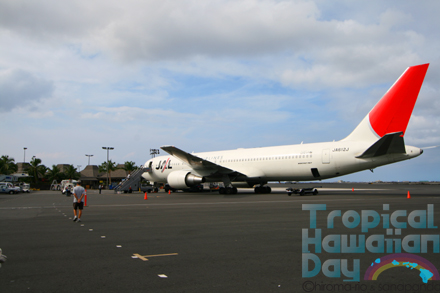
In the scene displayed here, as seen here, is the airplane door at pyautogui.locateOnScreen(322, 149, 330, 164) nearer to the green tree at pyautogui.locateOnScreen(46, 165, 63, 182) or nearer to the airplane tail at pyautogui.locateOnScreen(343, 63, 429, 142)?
the airplane tail at pyautogui.locateOnScreen(343, 63, 429, 142)

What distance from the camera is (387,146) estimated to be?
21.5 metres

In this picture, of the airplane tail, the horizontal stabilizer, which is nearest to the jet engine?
the horizontal stabilizer

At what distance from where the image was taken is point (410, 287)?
14.6ft

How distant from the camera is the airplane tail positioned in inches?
864

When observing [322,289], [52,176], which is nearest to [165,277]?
[322,289]

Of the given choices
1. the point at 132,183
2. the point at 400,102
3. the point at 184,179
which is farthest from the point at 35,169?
the point at 400,102

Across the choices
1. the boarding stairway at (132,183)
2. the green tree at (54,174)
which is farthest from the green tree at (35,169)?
the boarding stairway at (132,183)

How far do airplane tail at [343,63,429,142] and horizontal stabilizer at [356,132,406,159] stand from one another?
822 millimetres

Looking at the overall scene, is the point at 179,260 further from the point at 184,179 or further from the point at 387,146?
the point at 184,179

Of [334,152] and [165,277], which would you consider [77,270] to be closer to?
[165,277]

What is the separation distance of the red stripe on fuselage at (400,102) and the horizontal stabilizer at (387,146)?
173cm

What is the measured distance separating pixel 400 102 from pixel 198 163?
1591 cm

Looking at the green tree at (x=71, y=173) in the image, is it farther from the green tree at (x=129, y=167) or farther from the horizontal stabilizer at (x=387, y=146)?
the horizontal stabilizer at (x=387, y=146)

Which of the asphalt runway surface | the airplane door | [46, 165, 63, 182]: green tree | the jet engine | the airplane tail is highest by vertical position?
the airplane tail
